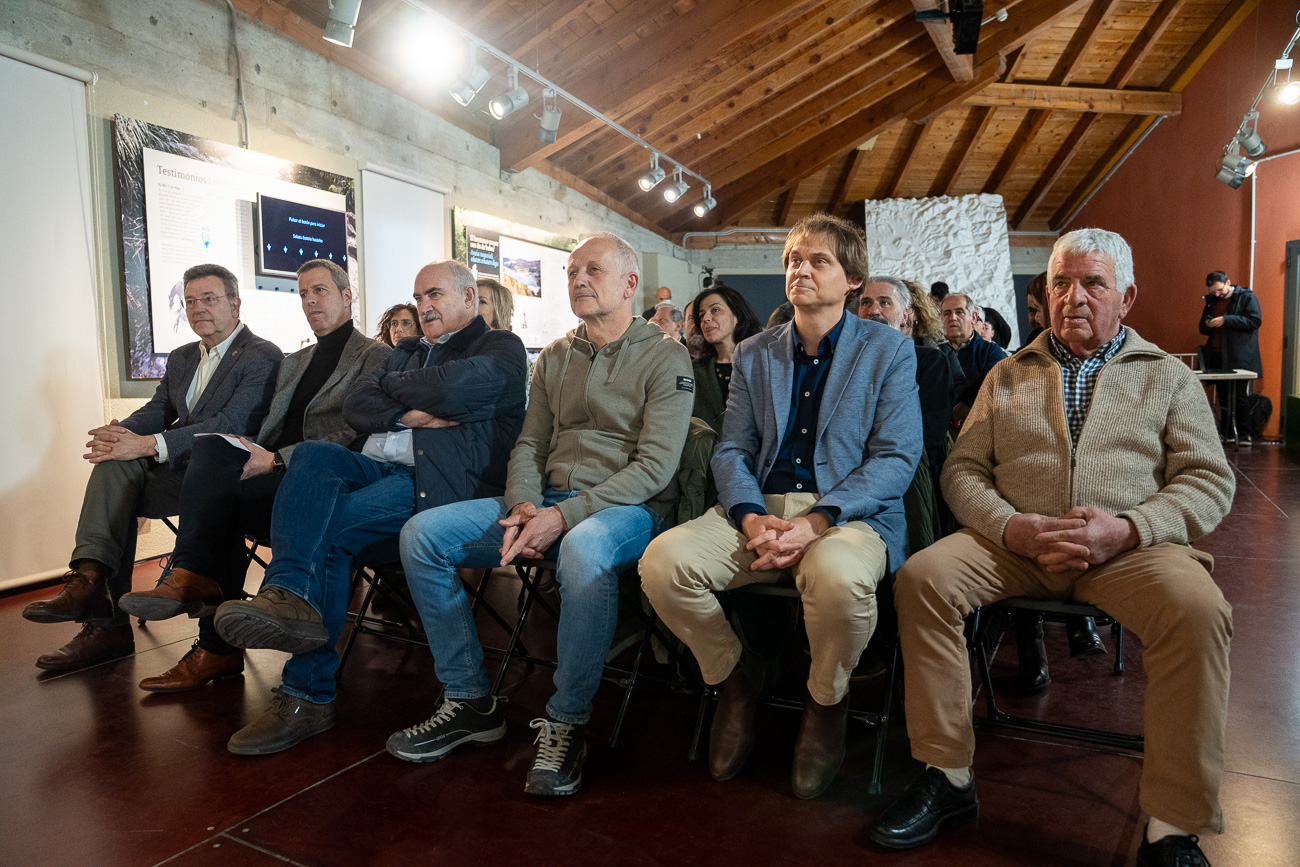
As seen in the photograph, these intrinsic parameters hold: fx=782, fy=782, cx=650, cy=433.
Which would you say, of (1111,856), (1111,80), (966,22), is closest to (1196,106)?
(1111,80)

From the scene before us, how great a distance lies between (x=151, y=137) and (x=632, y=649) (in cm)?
347

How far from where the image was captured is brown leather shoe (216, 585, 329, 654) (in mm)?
1920

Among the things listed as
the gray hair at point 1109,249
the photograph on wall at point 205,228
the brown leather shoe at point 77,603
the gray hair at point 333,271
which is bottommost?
the brown leather shoe at point 77,603

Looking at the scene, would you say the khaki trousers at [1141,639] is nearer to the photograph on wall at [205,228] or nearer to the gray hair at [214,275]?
the gray hair at [214,275]

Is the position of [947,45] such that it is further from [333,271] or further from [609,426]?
[609,426]

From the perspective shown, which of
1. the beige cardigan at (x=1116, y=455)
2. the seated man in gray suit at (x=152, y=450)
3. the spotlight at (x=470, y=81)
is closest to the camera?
the beige cardigan at (x=1116, y=455)

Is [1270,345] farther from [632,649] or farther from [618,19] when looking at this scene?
[632,649]

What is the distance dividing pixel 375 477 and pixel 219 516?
0.48 metres

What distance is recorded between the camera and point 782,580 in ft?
6.30

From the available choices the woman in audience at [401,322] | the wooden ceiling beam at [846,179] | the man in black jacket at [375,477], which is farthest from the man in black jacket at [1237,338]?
the man in black jacket at [375,477]

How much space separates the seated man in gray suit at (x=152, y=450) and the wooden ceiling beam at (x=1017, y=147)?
10.8 meters

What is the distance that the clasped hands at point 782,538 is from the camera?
182 centimetres

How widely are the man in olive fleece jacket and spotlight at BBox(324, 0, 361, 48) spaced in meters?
2.32

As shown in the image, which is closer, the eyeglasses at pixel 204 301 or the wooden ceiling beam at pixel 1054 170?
the eyeglasses at pixel 204 301
